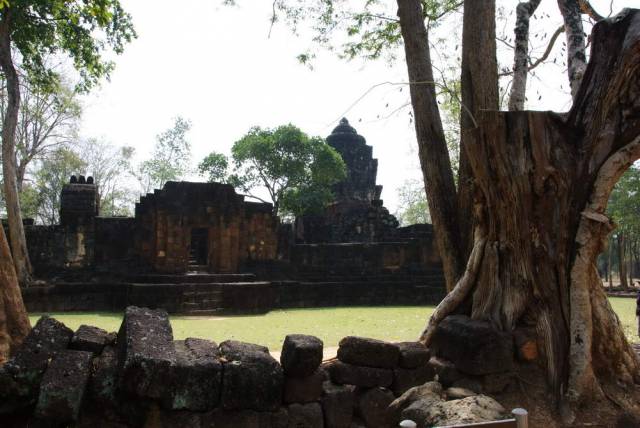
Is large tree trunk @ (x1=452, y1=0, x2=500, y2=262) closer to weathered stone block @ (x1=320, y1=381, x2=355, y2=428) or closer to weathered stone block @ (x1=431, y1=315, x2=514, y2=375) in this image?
weathered stone block @ (x1=431, y1=315, x2=514, y2=375)

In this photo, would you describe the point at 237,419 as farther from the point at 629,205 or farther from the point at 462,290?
the point at 629,205

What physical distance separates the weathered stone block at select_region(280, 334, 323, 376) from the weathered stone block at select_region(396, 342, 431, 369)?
30.6 inches

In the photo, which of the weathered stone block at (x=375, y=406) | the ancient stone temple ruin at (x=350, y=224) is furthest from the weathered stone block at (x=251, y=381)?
the ancient stone temple ruin at (x=350, y=224)

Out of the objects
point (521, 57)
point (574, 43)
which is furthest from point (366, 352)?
point (574, 43)

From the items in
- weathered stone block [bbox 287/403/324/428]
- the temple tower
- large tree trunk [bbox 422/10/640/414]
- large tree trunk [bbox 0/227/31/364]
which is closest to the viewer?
weathered stone block [bbox 287/403/324/428]

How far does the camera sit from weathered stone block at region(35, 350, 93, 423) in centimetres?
298

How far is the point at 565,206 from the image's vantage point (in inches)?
176

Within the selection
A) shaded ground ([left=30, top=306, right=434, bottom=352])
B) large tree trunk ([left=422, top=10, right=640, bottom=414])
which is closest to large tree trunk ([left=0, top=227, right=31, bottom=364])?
shaded ground ([left=30, top=306, right=434, bottom=352])

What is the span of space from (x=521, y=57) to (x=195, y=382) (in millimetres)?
4900

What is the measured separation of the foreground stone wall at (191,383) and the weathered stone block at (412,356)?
0.07 feet

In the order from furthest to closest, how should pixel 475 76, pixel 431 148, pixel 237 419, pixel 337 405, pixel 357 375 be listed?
pixel 431 148, pixel 475 76, pixel 357 375, pixel 337 405, pixel 237 419

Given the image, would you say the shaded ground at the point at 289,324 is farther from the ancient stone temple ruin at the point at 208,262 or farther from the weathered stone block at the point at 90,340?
the weathered stone block at the point at 90,340

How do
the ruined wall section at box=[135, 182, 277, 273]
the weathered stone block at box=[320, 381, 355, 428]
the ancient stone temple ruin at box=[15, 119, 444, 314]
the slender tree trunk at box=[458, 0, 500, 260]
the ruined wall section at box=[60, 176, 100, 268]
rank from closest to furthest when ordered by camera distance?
the weathered stone block at box=[320, 381, 355, 428], the slender tree trunk at box=[458, 0, 500, 260], the ancient stone temple ruin at box=[15, 119, 444, 314], the ruined wall section at box=[60, 176, 100, 268], the ruined wall section at box=[135, 182, 277, 273]

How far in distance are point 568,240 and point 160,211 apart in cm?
1398
